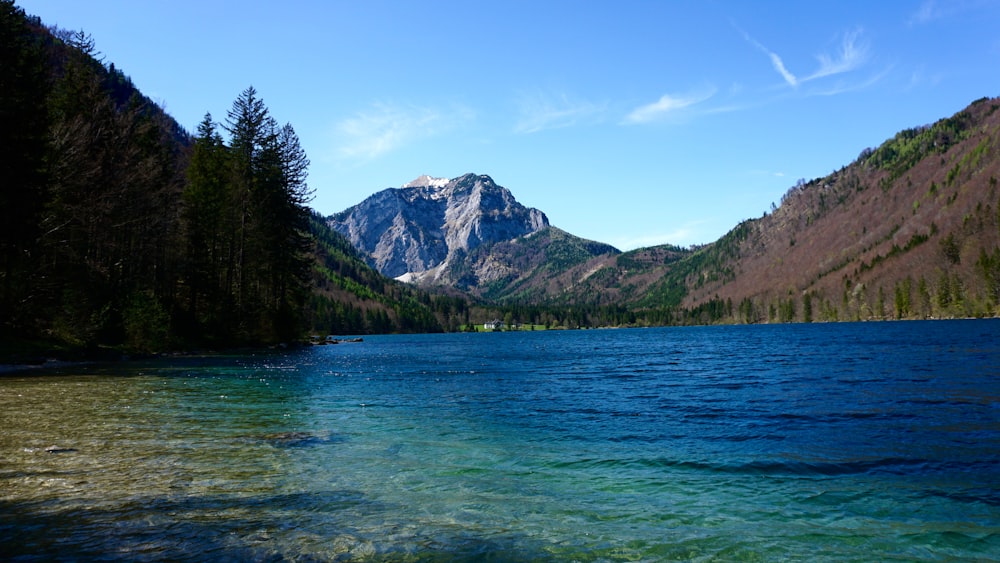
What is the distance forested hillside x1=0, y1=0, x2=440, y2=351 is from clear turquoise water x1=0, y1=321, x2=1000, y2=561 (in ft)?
45.7

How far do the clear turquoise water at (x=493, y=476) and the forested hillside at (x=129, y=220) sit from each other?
13.9 metres

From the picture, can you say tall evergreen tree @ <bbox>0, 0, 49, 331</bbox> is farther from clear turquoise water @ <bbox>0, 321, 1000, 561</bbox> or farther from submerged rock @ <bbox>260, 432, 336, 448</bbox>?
submerged rock @ <bbox>260, 432, 336, 448</bbox>

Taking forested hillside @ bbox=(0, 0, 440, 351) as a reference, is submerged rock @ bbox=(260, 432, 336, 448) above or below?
below

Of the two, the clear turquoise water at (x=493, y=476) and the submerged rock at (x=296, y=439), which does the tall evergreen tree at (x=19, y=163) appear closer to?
the clear turquoise water at (x=493, y=476)

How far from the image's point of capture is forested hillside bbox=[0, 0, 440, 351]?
114 feet

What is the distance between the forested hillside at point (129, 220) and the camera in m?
34.8

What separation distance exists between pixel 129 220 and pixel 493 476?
48961mm

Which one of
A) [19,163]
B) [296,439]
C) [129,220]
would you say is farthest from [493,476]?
[129,220]

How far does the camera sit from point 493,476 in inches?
513

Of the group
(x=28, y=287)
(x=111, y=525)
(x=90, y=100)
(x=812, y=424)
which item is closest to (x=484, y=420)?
(x=812, y=424)

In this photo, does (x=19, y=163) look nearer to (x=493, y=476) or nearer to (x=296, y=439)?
(x=296, y=439)

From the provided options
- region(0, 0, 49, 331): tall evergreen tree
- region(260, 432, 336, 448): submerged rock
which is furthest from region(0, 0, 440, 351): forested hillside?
region(260, 432, 336, 448): submerged rock

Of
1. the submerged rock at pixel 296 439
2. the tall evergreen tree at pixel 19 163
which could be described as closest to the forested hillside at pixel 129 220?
the tall evergreen tree at pixel 19 163

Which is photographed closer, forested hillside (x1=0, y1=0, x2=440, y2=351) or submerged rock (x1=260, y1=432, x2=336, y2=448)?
submerged rock (x1=260, y1=432, x2=336, y2=448)
